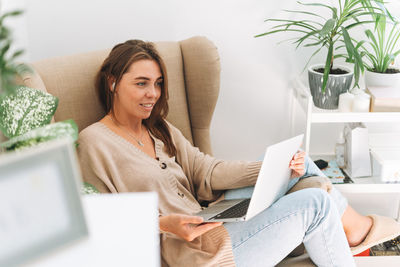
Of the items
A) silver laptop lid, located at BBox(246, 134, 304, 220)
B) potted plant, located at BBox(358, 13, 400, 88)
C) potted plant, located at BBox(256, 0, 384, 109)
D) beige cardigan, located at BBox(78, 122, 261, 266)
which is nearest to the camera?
silver laptop lid, located at BBox(246, 134, 304, 220)

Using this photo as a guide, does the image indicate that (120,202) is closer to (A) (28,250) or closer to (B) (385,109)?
(A) (28,250)

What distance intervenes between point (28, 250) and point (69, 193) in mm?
74

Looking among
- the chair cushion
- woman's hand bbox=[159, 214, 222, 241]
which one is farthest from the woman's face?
woman's hand bbox=[159, 214, 222, 241]

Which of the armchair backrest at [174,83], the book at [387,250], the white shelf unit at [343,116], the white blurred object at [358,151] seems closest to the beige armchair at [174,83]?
the armchair backrest at [174,83]

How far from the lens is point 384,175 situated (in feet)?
6.02

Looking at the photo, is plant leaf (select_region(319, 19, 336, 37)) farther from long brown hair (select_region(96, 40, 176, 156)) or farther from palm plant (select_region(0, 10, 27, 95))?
palm plant (select_region(0, 10, 27, 95))

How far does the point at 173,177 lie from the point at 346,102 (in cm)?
75

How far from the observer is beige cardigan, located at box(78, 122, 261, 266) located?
1.31 metres

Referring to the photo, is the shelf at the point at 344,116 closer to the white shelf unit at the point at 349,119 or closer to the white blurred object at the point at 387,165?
the white shelf unit at the point at 349,119

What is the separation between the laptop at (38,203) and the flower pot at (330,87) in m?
1.44

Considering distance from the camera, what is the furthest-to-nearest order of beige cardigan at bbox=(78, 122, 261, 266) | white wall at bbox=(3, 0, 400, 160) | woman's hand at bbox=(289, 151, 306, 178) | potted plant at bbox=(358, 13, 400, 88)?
white wall at bbox=(3, 0, 400, 160) < potted plant at bbox=(358, 13, 400, 88) < woman's hand at bbox=(289, 151, 306, 178) < beige cardigan at bbox=(78, 122, 261, 266)

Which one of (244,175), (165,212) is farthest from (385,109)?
(165,212)

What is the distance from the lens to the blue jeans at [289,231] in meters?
1.31

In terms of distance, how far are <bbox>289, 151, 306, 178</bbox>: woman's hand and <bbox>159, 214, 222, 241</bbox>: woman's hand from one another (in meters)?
0.33
